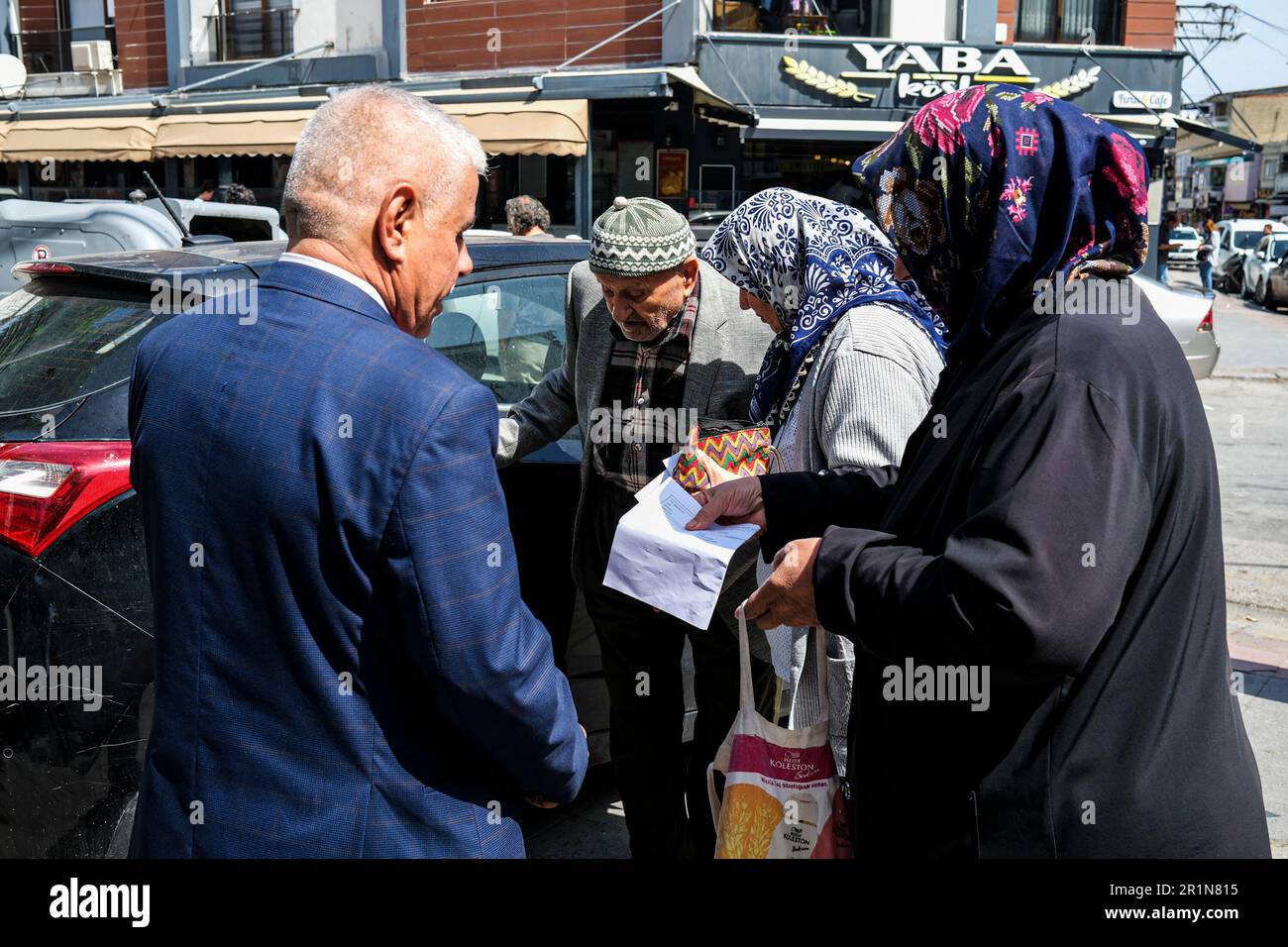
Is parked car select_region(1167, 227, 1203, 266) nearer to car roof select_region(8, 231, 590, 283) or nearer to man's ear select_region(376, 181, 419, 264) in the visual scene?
car roof select_region(8, 231, 590, 283)

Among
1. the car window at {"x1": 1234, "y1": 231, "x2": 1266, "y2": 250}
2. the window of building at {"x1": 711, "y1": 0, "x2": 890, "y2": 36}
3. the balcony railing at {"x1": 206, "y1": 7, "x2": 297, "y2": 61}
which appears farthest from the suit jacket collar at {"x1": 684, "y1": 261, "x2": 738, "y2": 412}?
the car window at {"x1": 1234, "y1": 231, "x2": 1266, "y2": 250}

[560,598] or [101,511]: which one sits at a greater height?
[101,511]

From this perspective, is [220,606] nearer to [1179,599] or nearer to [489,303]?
[1179,599]

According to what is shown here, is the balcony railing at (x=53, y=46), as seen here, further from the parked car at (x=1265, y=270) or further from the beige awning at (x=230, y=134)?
the parked car at (x=1265, y=270)

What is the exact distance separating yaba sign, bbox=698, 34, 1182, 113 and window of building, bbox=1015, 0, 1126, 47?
57 centimetres

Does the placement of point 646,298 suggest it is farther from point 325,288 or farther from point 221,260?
point 325,288

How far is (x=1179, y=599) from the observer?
1.54 metres

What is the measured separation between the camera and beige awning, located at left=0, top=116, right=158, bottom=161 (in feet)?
57.7

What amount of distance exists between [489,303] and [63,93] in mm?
20510

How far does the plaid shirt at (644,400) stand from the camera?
10.4 ft

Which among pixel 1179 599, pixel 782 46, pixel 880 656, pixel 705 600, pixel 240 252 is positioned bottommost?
pixel 705 600

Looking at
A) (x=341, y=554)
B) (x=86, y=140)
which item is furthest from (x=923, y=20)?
(x=341, y=554)

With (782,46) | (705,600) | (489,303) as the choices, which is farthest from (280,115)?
(705,600)

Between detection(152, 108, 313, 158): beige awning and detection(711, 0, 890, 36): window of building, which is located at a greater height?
detection(711, 0, 890, 36): window of building
